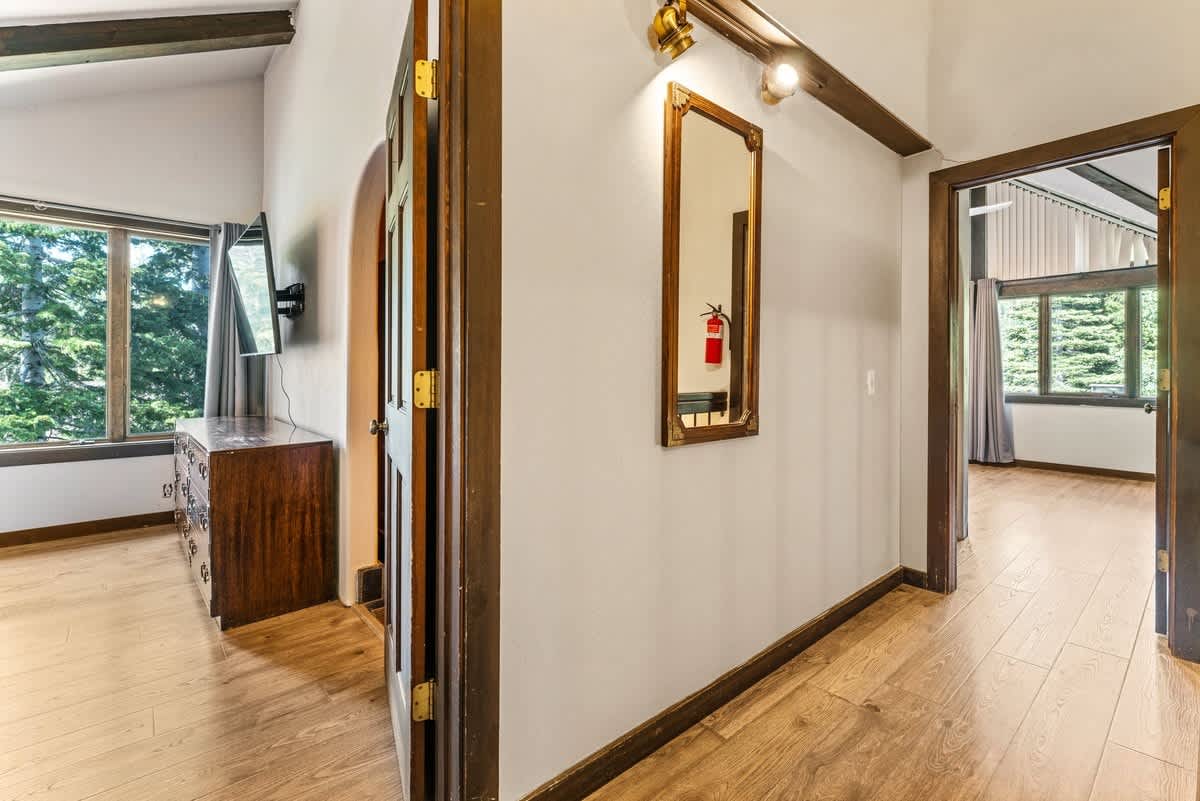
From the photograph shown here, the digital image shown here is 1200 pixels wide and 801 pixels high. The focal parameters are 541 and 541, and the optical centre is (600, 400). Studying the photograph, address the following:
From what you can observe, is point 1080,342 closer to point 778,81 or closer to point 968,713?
point 968,713

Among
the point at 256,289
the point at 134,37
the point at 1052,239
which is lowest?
the point at 256,289

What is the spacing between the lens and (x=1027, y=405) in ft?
21.8

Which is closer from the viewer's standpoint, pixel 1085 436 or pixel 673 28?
pixel 673 28

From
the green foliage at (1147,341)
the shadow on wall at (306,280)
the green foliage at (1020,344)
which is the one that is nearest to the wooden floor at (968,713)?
the shadow on wall at (306,280)

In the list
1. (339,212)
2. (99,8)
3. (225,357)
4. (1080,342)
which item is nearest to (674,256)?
(339,212)

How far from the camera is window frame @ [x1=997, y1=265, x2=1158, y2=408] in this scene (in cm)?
584

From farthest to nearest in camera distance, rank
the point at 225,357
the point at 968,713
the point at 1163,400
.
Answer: the point at 225,357, the point at 1163,400, the point at 968,713

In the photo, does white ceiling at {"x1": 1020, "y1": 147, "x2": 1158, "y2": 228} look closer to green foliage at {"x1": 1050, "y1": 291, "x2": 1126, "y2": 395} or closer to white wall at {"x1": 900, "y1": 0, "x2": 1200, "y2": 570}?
white wall at {"x1": 900, "y1": 0, "x2": 1200, "y2": 570}

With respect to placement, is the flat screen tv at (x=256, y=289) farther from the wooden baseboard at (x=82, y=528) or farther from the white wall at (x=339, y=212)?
the wooden baseboard at (x=82, y=528)

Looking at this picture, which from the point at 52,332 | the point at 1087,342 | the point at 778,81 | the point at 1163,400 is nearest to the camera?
the point at 778,81

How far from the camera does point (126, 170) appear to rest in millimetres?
3912

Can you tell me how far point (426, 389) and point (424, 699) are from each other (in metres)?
0.79

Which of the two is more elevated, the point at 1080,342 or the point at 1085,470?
the point at 1080,342

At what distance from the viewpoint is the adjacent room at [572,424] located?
1350mm
